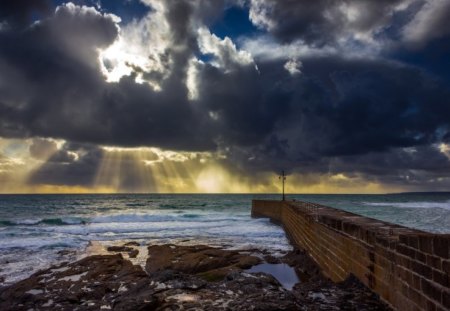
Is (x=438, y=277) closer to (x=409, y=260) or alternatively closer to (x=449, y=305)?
(x=449, y=305)

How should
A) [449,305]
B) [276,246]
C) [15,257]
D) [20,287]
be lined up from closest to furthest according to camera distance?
[449,305] → [20,287] → [15,257] → [276,246]

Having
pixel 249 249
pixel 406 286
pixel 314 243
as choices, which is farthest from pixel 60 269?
pixel 406 286

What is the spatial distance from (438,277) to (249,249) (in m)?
12.8

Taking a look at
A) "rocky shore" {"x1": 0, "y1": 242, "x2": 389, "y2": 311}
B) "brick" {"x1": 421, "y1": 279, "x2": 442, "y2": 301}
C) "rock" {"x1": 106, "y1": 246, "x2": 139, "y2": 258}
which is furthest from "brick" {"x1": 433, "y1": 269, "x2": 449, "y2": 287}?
"rock" {"x1": 106, "y1": 246, "x2": 139, "y2": 258}

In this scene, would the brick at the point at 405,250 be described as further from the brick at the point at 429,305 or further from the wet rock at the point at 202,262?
the wet rock at the point at 202,262

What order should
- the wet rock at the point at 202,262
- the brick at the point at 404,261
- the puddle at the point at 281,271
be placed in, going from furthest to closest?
the wet rock at the point at 202,262 < the puddle at the point at 281,271 < the brick at the point at 404,261

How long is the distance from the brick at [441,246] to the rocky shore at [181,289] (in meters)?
2.23

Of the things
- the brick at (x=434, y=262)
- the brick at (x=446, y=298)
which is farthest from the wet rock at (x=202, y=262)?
the brick at (x=446, y=298)

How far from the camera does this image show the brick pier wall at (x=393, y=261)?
200 inches

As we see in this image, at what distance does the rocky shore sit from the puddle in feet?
0.85

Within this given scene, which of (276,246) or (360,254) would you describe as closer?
(360,254)

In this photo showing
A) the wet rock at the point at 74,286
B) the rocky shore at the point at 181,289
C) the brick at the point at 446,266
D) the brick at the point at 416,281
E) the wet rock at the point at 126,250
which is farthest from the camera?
the wet rock at the point at 126,250

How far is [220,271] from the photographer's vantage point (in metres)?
12.3

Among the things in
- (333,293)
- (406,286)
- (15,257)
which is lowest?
(15,257)
